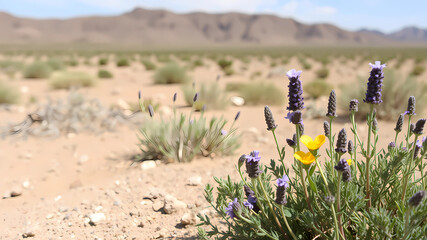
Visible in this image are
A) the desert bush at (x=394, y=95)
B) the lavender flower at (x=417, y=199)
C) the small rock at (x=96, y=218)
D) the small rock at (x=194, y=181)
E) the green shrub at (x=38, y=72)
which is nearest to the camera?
the lavender flower at (x=417, y=199)

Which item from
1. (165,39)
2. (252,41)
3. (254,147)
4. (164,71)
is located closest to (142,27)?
(165,39)

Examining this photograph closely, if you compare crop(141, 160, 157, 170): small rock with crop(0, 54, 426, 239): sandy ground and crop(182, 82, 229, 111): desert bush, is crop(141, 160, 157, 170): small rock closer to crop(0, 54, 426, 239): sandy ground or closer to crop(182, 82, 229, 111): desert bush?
crop(0, 54, 426, 239): sandy ground

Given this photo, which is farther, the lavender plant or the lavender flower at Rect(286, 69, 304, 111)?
the lavender flower at Rect(286, 69, 304, 111)

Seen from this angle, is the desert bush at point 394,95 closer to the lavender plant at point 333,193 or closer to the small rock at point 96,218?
the lavender plant at point 333,193

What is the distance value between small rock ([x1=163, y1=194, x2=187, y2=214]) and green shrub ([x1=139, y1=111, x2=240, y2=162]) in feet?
4.02

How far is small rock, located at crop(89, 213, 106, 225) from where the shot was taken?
9.62ft

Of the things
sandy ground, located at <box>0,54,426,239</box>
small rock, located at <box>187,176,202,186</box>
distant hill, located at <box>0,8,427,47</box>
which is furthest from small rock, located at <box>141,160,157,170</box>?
distant hill, located at <box>0,8,427,47</box>

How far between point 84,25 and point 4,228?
148 meters

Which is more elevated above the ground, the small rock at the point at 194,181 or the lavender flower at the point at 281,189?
the lavender flower at the point at 281,189

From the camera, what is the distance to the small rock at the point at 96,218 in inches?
115

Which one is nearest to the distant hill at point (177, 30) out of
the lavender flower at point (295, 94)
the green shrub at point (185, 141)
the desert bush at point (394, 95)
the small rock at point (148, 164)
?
the desert bush at point (394, 95)

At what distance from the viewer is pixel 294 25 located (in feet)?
546

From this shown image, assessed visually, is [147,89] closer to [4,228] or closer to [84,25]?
[4,228]

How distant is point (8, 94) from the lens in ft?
28.6
